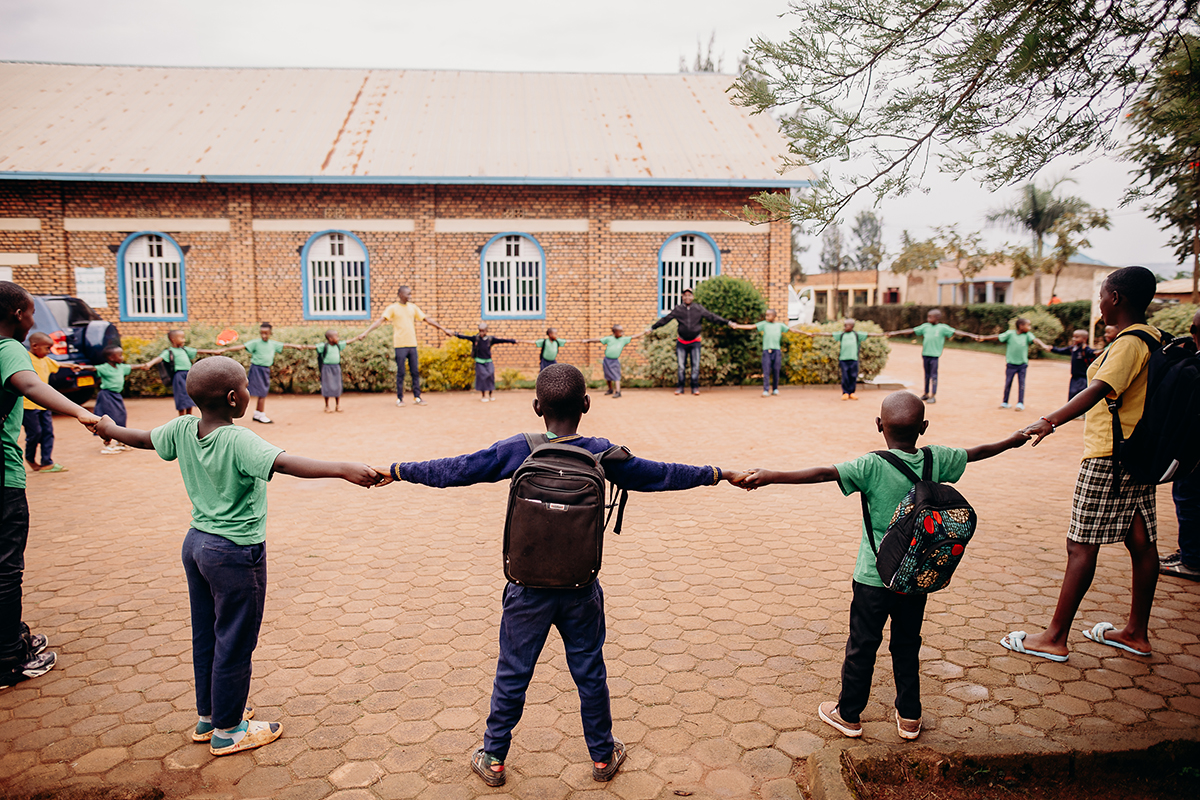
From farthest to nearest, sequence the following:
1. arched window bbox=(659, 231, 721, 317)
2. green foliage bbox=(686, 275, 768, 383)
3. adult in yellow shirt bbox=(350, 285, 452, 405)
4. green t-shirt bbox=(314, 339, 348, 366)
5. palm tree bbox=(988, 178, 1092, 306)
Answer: palm tree bbox=(988, 178, 1092, 306)
arched window bbox=(659, 231, 721, 317)
green foliage bbox=(686, 275, 768, 383)
adult in yellow shirt bbox=(350, 285, 452, 405)
green t-shirt bbox=(314, 339, 348, 366)

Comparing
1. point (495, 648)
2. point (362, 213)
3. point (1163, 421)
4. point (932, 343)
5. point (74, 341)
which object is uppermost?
point (362, 213)

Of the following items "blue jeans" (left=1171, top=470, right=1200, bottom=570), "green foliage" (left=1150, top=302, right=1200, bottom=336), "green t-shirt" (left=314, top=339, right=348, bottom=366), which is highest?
"green foliage" (left=1150, top=302, right=1200, bottom=336)

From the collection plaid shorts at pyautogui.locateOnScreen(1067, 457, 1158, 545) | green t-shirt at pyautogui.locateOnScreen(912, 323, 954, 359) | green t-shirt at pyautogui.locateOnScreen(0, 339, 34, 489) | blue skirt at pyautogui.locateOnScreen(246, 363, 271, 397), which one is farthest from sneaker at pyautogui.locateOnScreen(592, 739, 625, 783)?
green t-shirt at pyautogui.locateOnScreen(912, 323, 954, 359)

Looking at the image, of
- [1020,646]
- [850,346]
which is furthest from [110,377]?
[850,346]

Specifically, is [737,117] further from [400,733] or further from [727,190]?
[400,733]

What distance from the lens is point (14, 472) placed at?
11.8ft

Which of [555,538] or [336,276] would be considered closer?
[555,538]

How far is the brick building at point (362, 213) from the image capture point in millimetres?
17688

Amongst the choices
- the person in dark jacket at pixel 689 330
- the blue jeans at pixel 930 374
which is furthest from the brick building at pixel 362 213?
the blue jeans at pixel 930 374

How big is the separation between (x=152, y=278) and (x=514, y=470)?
62.6 feet

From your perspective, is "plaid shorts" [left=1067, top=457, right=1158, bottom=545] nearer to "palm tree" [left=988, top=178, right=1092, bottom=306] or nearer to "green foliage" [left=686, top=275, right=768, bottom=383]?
"green foliage" [left=686, top=275, right=768, bottom=383]

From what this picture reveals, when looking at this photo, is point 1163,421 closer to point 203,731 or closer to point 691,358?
point 203,731

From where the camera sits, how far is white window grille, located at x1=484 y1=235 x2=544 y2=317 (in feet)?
61.8

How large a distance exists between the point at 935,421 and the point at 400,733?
10.5m
